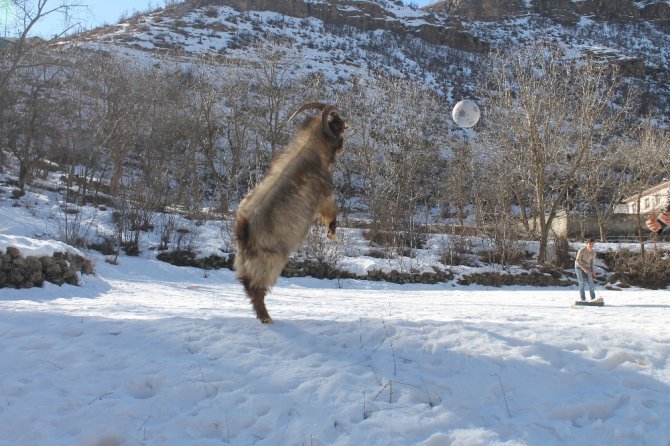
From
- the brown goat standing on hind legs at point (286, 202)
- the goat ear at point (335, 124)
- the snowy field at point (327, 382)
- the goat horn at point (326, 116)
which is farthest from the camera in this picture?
the goat ear at point (335, 124)

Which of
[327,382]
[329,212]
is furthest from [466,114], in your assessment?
[327,382]

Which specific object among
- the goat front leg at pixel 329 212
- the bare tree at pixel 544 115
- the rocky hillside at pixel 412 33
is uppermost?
the rocky hillside at pixel 412 33

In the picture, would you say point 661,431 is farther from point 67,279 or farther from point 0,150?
point 0,150

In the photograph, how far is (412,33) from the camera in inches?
4124

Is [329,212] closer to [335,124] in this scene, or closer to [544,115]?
[335,124]

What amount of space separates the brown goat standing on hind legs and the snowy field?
770mm

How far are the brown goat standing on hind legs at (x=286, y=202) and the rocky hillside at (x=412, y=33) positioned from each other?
57913 mm

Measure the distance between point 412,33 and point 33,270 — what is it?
105707 millimetres

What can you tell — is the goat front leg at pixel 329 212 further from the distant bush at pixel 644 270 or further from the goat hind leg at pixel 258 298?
the distant bush at pixel 644 270

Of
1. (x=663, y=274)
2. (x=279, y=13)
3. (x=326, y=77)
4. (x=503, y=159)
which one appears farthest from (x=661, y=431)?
(x=279, y=13)

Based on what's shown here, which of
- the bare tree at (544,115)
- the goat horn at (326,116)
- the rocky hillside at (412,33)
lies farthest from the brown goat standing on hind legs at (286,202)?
the rocky hillside at (412,33)

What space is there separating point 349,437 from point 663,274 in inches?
944

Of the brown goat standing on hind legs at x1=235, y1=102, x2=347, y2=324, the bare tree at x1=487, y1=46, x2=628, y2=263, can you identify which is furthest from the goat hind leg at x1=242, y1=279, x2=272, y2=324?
the bare tree at x1=487, y1=46, x2=628, y2=263

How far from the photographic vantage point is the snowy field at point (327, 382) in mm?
3576
